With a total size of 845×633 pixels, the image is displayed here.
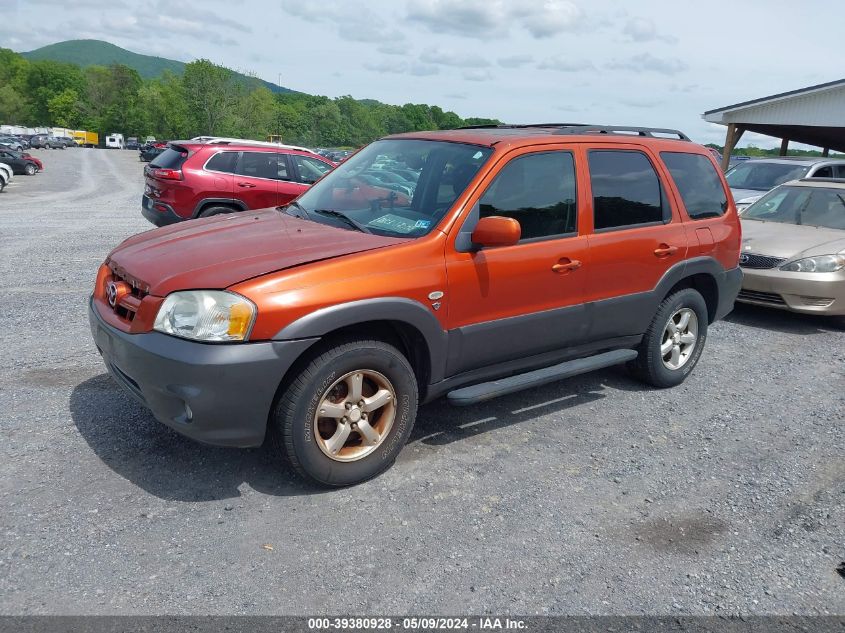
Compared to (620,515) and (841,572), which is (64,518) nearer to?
(620,515)

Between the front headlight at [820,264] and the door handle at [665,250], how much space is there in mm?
3252

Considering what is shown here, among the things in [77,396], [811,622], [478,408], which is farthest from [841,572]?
[77,396]

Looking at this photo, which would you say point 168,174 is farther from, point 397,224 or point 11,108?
point 11,108

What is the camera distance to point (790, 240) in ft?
25.8

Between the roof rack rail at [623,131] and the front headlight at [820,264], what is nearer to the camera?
the roof rack rail at [623,131]

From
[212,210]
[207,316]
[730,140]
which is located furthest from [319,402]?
[730,140]

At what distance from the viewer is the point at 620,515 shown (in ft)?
11.7

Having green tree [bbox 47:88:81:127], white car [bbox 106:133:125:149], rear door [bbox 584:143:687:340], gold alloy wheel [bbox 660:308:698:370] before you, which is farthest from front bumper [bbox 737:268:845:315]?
green tree [bbox 47:88:81:127]

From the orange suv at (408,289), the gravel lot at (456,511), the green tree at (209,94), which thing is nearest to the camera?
the gravel lot at (456,511)

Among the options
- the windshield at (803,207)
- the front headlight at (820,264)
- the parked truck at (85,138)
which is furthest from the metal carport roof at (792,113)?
the parked truck at (85,138)

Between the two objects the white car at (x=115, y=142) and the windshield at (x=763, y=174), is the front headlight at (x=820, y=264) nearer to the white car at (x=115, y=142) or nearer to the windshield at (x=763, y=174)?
the windshield at (x=763, y=174)

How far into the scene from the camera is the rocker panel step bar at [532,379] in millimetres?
3934

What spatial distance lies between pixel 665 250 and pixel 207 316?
3.29 metres

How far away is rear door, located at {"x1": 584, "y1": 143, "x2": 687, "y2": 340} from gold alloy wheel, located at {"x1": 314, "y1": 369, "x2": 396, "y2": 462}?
65.3 inches
